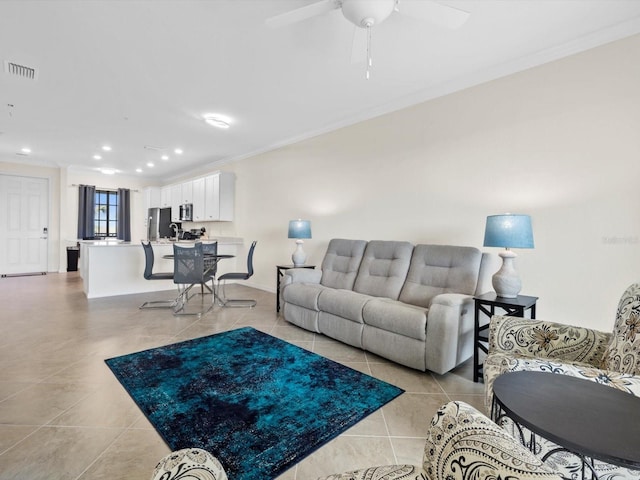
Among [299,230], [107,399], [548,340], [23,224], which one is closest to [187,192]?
[23,224]

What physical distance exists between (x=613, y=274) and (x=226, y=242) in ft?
19.6

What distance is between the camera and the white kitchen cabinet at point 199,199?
22.8 feet

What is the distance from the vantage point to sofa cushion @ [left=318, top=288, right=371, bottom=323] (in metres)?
2.90

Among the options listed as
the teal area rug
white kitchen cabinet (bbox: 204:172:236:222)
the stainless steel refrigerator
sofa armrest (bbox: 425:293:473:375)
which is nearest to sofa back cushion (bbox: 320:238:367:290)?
the teal area rug

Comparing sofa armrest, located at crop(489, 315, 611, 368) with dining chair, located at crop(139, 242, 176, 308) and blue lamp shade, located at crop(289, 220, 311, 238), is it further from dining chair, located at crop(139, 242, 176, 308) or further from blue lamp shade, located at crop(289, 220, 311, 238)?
dining chair, located at crop(139, 242, 176, 308)

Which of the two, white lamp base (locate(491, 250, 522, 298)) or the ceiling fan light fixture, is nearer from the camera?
the ceiling fan light fixture

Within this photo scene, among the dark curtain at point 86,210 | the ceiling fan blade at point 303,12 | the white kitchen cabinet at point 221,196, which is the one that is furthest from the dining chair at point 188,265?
the dark curtain at point 86,210

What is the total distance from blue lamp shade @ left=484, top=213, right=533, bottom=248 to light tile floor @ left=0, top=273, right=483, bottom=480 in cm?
111

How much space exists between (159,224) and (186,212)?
175 cm

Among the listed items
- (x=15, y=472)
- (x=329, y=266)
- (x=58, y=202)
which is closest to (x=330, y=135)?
(x=329, y=266)

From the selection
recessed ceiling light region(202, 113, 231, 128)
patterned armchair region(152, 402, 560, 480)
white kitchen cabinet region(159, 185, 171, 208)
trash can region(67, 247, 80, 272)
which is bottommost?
trash can region(67, 247, 80, 272)

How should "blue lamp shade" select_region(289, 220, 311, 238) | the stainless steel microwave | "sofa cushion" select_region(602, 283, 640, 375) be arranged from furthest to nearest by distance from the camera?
the stainless steel microwave < "blue lamp shade" select_region(289, 220, 311, 238) < "sofa cushion" select_region(602, 283, 640, 375)

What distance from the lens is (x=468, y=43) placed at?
8.41 ft

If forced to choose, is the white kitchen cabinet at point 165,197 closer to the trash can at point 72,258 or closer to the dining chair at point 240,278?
the trash can at point 72,258
